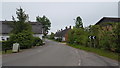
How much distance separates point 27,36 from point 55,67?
23.1 m

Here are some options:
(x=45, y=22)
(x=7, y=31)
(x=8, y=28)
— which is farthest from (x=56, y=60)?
(x=45, y=22)

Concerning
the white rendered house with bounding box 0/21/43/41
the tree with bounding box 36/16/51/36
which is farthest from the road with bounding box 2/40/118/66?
the tree with bounding box 36/16/51/36

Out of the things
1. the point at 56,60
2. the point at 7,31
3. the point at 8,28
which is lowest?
the point at 56,60

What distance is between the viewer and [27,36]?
32719 millimetres

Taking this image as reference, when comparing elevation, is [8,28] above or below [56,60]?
above

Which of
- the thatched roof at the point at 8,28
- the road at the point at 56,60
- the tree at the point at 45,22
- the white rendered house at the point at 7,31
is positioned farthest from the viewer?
the tree at the point at 45,22

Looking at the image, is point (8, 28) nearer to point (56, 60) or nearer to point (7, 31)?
point (7, 31)

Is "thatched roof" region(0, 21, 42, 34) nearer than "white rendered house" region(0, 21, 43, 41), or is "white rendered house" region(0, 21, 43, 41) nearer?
"white rendered house" region(0, 21, 43, 41)

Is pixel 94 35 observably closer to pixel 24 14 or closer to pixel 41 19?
pixel 24 14

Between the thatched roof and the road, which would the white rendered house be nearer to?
the thatched roof

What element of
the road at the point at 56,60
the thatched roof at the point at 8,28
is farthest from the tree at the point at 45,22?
the road at the point at 56,60

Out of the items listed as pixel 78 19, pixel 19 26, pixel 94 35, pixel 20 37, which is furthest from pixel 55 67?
pixel 78 19

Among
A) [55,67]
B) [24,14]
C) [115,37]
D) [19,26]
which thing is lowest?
[55,67]

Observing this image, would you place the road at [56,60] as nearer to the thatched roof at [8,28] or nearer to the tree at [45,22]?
the thatched roof at [8,28]
